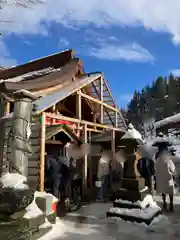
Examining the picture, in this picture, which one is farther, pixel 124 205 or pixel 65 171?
pixel 65 171

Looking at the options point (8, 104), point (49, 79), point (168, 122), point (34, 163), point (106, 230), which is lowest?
point (106, 230)

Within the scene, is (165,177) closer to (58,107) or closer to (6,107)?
(58,107)

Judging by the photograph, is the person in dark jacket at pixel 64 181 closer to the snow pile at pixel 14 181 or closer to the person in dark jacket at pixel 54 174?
the person in dark jacket at pixel 54 174

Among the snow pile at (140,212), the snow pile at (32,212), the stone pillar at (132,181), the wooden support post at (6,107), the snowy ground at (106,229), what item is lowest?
the snowy ground at (106,229)

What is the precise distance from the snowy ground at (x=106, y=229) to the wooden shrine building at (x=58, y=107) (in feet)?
4.59

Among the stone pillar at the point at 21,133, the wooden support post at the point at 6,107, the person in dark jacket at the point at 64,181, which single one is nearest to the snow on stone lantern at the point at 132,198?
the person in dark jacket at the point at 64,181

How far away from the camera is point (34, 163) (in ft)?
22.3

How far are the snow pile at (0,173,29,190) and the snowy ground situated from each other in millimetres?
1469

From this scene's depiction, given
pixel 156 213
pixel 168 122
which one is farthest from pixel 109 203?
pixel 168 122

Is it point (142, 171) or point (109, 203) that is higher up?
point (142, 171)

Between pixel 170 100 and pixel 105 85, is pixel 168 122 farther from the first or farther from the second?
pixel 170 100

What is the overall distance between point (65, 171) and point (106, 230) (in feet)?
11.3

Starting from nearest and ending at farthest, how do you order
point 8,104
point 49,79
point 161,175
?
point 161,175 → point 8,104 → point 49,79

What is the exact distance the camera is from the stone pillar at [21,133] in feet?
16.4
